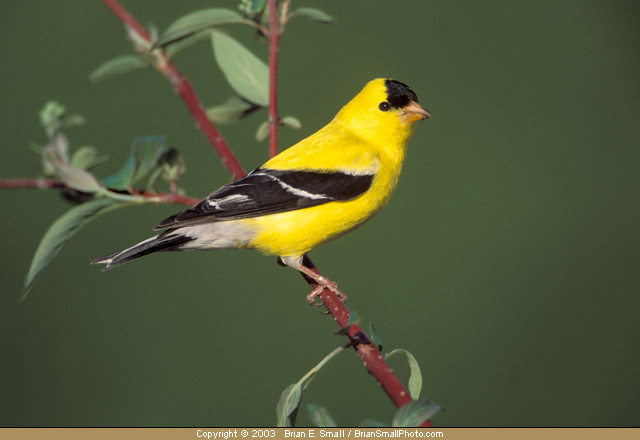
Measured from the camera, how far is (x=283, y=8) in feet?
5.82

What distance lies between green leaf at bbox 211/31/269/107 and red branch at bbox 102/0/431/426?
8cm

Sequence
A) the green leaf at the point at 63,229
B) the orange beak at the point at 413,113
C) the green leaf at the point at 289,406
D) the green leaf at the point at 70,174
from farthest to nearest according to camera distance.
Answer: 1. the orange beak at the point at 413,113
2. the green leaf at the point at 70,174
3. the green leaf at the point at 63,229
4. the green leaf at the point at 289,406

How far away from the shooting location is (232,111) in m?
1.96

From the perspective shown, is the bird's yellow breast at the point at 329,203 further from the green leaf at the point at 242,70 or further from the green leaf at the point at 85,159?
the green leaf at the point at 85,159

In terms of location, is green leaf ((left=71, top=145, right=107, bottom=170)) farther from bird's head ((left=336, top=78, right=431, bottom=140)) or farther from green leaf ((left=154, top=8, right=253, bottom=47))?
bird's head ((left=336, top=78, right=431, bottom=140))

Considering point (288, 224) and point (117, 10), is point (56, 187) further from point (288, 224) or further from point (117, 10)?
point (288, 224)

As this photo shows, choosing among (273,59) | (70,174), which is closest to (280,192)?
(273,59)

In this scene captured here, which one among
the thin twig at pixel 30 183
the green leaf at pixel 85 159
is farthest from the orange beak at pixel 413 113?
the thin twig at pixel 30 183

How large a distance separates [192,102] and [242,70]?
186 millimetres

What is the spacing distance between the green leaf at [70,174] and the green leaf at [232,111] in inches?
20.6

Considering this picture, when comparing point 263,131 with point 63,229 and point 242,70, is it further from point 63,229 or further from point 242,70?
point 63,229

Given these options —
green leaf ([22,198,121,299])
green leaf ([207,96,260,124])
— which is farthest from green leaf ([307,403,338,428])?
green leaf ([207,96,260,124])

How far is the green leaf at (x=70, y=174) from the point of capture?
1.51 m
